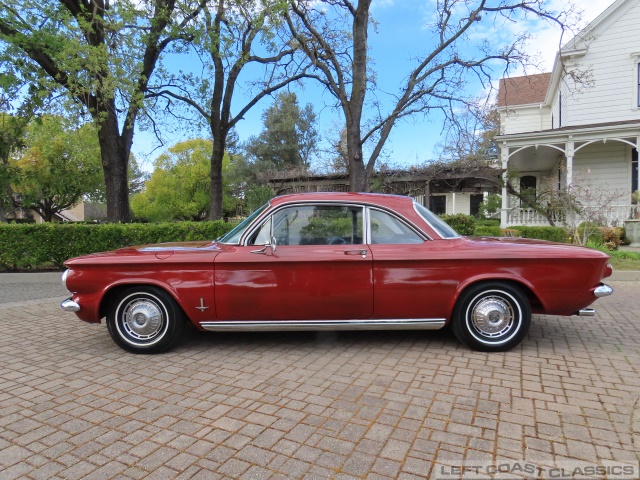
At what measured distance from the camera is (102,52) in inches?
353

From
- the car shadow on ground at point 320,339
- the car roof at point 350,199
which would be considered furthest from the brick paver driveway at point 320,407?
the car roof at point 350,199

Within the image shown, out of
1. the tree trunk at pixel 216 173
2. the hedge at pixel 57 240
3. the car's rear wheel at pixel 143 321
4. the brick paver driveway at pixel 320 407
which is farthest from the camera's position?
the tree trunk at pixel 216 173

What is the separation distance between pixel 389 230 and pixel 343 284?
2.47ft

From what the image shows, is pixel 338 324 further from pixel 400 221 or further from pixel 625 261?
pixel 625 261

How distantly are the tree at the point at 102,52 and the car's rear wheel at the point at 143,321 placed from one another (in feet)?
21.7

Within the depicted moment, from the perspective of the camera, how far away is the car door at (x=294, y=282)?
4102 millimetres

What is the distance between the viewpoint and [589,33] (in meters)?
16.1

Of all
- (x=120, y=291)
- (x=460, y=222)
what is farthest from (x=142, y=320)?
(x=460, y=222)

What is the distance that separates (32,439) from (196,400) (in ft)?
3.46

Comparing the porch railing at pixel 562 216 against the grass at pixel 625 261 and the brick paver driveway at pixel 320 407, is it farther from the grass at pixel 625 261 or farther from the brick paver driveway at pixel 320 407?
the brick paver driveway at pixel 320 407

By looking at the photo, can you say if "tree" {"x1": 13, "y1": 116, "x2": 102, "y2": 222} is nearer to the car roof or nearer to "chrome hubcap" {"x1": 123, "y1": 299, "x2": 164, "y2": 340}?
"chrome hubcap" {"x1": 123, "y1": 299, "x2": 164, "y2": 340}

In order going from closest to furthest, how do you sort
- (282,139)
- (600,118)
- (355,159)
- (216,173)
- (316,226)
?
(316,226), (355,159), (216,173), (600,118), (282,139)

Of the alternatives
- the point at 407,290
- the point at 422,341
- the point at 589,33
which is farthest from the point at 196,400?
the point at 589,33

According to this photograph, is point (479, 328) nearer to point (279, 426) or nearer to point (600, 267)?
point (600, 267)
